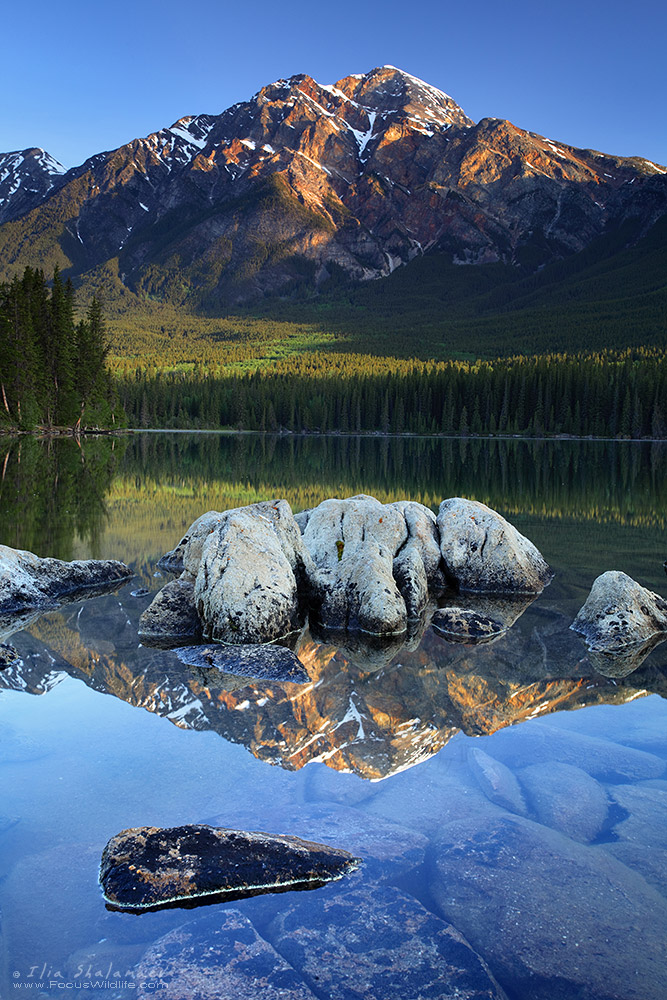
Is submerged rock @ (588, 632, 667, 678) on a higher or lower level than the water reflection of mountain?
lower

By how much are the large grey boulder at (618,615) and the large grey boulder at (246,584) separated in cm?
509

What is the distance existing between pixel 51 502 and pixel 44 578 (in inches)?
432

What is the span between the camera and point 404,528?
1547 cm

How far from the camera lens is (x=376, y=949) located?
4.25 metres

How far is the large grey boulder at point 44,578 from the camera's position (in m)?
12.7

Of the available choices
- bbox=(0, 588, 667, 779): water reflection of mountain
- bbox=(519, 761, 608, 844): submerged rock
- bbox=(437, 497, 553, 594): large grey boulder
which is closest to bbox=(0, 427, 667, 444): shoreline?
bbox=(437, 497, 553, 594): large grey boulder

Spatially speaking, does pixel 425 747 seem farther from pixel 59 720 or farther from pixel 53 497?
pixel 53 497

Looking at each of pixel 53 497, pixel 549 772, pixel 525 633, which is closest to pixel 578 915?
pixel 549 772

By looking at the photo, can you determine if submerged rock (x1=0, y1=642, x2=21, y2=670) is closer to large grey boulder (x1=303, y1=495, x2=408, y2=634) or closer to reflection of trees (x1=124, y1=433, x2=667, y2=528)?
large grey boulder (x1=303, y1=495, x2=408, y2=634)

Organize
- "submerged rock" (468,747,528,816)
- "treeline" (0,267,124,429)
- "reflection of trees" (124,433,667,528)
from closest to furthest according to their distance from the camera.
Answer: "submerged rock" (468,747,528,816) < "reflection of trees" (124,433,667,528) < "treeline" (0,267,124,429)

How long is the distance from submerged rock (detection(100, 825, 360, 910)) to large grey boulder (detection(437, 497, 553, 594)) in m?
10.7

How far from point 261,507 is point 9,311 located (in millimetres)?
57451

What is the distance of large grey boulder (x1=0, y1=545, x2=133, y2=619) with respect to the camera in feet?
41.7

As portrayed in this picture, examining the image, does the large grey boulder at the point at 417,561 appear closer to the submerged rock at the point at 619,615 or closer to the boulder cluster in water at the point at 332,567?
the boulder cluster in water at the point at 332,567
